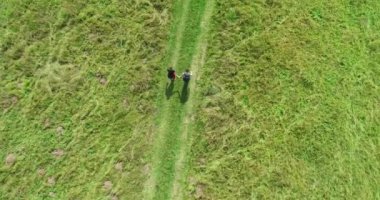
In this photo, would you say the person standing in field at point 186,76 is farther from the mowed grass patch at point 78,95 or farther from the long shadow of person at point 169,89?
the mowed grass patch at point 78,95

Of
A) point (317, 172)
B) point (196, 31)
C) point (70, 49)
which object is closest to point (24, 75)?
point (70, 49)

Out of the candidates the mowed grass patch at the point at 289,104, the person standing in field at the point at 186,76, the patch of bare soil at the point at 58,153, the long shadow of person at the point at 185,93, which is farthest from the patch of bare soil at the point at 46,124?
the mowed grass patch at the point at 289,104

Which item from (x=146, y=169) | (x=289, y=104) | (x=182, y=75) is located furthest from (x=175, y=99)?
(x=289, y=104)

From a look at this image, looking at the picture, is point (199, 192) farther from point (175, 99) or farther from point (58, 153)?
point (58, 153)

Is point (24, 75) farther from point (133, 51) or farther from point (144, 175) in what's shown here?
point (144, 175)

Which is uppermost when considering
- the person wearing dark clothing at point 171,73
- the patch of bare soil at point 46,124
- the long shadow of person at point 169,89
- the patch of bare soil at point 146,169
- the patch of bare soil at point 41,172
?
the person wearing dark clothing at point 171,73

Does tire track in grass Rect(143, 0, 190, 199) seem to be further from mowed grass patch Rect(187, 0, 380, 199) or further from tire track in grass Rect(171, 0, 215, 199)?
mowed grass patch Rect(187, 0, 380, 199)
